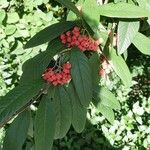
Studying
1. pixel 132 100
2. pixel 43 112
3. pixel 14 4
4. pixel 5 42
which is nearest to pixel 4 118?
pixel 43 112

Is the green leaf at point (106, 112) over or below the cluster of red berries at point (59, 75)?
below

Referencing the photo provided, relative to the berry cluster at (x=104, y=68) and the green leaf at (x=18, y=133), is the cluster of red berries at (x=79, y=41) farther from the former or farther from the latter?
the green leaf at (x=18, y=133)

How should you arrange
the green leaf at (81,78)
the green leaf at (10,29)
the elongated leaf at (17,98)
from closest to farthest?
the elongated leaf at (17,98)
the green leaf at (81,78)
the green leaf at (10,29)

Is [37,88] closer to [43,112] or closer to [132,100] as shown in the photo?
[43,112]

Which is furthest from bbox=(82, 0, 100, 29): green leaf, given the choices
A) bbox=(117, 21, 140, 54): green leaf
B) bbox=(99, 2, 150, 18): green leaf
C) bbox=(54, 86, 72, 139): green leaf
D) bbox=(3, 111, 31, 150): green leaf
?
bbox=(3, 111, 31, 150): green leaf

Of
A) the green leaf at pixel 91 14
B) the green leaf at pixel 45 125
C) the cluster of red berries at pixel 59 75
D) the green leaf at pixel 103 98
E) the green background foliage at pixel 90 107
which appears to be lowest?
the green background foliage at pixel 90 107

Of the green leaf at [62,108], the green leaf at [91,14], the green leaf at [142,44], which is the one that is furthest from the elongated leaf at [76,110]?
the green leaf at [142,44]
